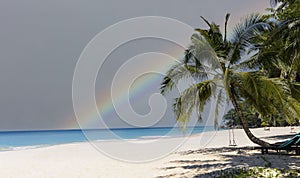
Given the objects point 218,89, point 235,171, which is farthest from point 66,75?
point 235,171

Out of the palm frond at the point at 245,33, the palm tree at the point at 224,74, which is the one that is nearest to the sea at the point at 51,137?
the palm tree at the point at 224,74

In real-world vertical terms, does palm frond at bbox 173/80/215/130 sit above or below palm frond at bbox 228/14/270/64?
below

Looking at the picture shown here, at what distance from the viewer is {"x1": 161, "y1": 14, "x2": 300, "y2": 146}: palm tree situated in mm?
8297

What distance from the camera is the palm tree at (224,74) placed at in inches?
327

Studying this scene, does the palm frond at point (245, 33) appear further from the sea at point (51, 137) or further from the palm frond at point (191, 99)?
the sea at point (51, 137)

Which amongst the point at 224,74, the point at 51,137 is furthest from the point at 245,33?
the point at 51,137

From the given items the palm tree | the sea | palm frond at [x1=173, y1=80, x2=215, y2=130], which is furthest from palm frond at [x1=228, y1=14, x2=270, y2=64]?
the sea

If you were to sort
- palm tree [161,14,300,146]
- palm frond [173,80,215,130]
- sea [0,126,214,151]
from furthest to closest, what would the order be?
sea [0,126,214,151], palm frond [173,80,215,130], palm tree [161,14,300,146]

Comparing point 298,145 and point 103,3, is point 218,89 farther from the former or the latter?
point 103,3

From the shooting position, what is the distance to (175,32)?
36.7ft

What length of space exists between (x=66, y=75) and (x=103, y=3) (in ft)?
41.5

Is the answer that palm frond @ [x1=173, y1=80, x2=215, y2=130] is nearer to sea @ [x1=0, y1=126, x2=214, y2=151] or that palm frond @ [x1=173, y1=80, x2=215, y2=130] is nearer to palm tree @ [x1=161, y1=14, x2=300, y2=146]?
palm tree @ [x1=161, y1=14, x2=300, y2=146]

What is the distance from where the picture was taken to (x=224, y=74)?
337 inches

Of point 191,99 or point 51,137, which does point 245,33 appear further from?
point 51,137
